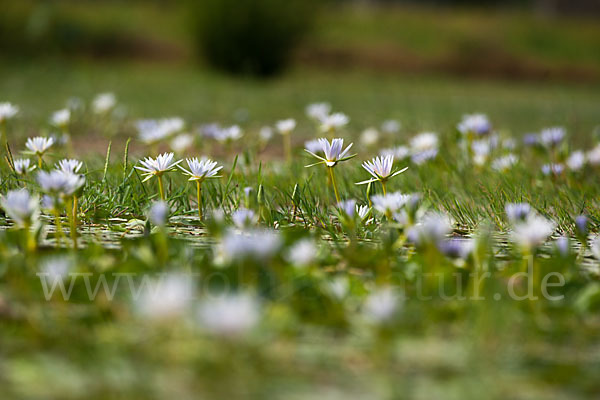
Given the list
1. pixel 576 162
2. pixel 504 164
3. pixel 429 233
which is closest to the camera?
pixel 429 233

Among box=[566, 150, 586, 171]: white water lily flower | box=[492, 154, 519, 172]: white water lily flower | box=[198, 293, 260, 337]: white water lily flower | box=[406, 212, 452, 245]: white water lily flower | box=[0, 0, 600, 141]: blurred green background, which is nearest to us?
box=[198, 293, 260, 337]: white water lily flower

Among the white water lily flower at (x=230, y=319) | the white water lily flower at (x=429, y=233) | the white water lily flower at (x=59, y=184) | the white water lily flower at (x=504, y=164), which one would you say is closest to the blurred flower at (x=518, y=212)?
the white water lily flower at (x=429, y=233)

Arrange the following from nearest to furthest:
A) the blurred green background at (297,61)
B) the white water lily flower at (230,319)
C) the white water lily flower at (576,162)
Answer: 1. the white water lily flower at (230,319)
2. the white water lily flower at (576,162)
3. the blurred green background at (297,61)

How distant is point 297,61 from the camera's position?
11.2 metres

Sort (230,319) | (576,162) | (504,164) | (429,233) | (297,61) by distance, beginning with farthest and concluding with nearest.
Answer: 1. (297,61)
2. (504,164)
3. (576,162)
4. (429,233)
5. (230,319)

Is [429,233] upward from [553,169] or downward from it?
downward

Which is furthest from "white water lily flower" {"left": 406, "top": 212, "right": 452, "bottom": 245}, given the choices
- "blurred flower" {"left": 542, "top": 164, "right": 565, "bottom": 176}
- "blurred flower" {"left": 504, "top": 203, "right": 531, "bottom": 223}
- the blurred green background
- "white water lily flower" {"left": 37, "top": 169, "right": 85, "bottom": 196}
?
the blurred green background

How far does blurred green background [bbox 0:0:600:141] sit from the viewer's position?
16.1ft

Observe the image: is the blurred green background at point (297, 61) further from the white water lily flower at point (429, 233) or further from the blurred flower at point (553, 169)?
the white water lily flower at point (429, 233)

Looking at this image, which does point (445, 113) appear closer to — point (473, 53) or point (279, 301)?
point (279, 301)

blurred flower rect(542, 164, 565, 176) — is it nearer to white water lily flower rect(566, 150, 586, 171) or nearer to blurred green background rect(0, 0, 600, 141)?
white water lily flower rect(566, 150, 586, 171)

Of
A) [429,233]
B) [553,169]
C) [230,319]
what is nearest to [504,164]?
[553,169]

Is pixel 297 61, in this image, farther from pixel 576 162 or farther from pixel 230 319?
pixel 230 319

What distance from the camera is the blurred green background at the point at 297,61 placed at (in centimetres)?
492
